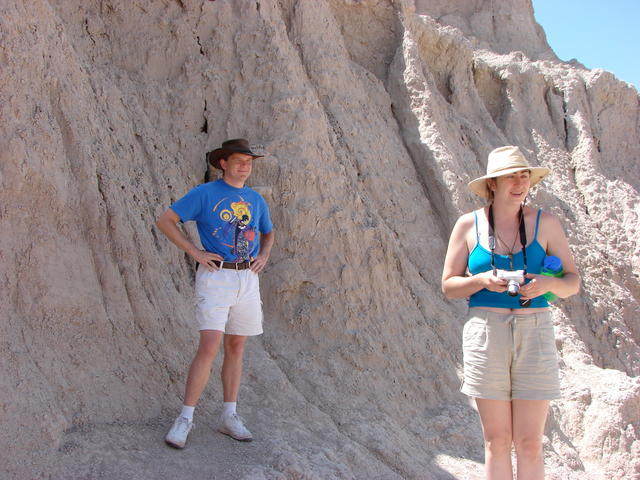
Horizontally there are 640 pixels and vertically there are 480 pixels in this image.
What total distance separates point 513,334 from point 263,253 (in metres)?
1.81

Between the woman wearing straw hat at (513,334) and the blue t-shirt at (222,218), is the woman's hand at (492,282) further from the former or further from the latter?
the blue t-shirt at (222,218)

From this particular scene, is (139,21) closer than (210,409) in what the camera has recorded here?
No

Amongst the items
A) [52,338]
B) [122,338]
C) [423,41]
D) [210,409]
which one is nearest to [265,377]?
[210,409]

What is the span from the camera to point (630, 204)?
10.7m

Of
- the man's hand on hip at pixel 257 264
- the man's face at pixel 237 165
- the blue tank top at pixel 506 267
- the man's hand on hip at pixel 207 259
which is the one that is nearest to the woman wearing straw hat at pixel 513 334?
the blue tank top at pixel 506 267

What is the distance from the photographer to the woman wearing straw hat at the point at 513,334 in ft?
10.8

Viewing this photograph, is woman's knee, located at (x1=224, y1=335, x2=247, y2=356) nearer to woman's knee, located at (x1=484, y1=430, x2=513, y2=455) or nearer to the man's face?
the man's face

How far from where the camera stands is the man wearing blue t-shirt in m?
4.10

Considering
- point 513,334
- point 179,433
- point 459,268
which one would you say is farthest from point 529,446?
point 179,433

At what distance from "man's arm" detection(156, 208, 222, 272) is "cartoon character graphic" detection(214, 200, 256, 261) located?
15 centimetres

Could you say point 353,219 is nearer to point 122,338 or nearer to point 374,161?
point 374,161

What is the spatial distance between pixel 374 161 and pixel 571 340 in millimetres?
3161

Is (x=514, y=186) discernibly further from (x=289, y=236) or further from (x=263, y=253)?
(x=289, y=236)

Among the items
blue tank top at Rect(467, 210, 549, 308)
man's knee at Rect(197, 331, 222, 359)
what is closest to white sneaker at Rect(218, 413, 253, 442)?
man's knee at Rect(197, 331, 222, 359)
